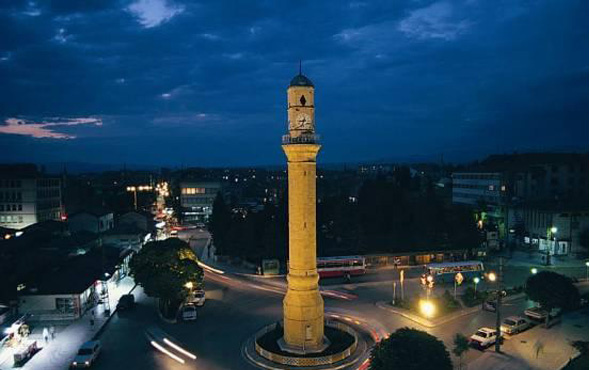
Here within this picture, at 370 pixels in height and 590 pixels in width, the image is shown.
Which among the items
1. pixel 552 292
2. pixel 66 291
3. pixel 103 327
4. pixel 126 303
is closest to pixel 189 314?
pixel 103 327

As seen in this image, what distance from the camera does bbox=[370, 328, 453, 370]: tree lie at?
686 inches

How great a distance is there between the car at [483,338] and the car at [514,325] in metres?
1.65

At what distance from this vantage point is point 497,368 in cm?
2214

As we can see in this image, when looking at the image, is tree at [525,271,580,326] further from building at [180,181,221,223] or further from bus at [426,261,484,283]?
building at [180,181,221,223]

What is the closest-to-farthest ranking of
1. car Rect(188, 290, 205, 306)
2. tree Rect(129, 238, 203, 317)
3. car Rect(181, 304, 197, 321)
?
tree Rect(129, 238, 203, 317), car Rect(181, 304, 197, 321), car Rect(188, 290, 205, 306)

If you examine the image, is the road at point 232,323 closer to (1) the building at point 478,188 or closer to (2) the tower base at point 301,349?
(2) the tower base at point 301,349

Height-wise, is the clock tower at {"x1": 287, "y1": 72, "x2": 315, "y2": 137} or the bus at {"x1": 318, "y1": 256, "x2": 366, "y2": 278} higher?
the clock tower at {"x1": 287, "y1": 72, "x2": 315, "y2": 137}

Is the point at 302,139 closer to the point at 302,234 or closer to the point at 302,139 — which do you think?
the point at 302,139

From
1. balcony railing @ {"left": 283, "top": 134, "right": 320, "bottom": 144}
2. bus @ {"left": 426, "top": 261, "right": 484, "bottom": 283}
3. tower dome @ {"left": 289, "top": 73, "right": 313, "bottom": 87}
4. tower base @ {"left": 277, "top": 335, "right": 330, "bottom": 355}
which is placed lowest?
tower base @ {"left": 277, "top": 335, "right": 330, "bottom": 355}

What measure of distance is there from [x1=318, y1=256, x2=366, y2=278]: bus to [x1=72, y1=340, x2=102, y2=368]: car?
21.4 m

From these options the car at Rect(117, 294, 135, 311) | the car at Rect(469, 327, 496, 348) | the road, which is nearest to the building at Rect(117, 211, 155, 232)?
the road

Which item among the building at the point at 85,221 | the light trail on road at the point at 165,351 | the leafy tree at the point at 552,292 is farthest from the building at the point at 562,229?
the building at the point at 85,221

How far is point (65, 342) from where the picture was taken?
26.3 meters

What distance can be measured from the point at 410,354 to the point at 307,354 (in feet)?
25.7
